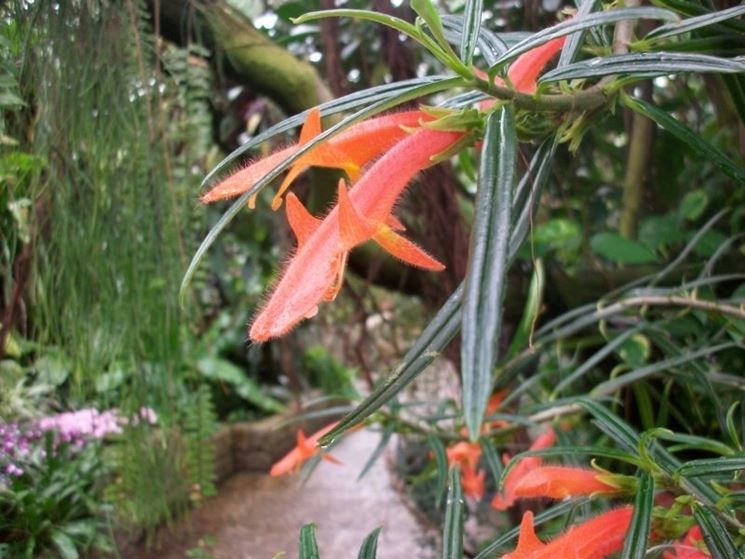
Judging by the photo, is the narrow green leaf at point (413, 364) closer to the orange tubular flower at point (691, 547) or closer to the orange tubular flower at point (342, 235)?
the orange tubular flower at point (342, 235)

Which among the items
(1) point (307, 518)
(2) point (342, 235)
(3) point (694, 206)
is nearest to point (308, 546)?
(2) point (342, 235)

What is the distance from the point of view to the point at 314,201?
986mm

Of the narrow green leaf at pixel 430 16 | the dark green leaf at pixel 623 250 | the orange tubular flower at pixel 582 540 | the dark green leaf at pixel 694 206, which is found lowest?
the orange tubular flower at pixel 582 540

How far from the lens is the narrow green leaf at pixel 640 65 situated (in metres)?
0.34

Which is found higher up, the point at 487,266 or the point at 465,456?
the point at 487,266

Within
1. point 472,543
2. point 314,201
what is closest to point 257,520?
Answer: point 472,543

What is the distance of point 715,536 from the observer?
411mm

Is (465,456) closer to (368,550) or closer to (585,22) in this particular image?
(368,550)

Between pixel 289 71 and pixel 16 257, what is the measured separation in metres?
0.40

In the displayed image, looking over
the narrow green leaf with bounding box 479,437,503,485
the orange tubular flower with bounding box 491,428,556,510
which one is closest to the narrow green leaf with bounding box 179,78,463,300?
the orange tubular flower with bounding box 491,428,556,510

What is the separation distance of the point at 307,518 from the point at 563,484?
1198 millimetres

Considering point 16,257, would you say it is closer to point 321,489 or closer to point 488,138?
point 488,138

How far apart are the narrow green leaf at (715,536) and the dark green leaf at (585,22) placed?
0.29 metres

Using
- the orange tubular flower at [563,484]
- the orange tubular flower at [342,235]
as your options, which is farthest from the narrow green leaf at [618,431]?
the orange tubular flower at [342,235]
